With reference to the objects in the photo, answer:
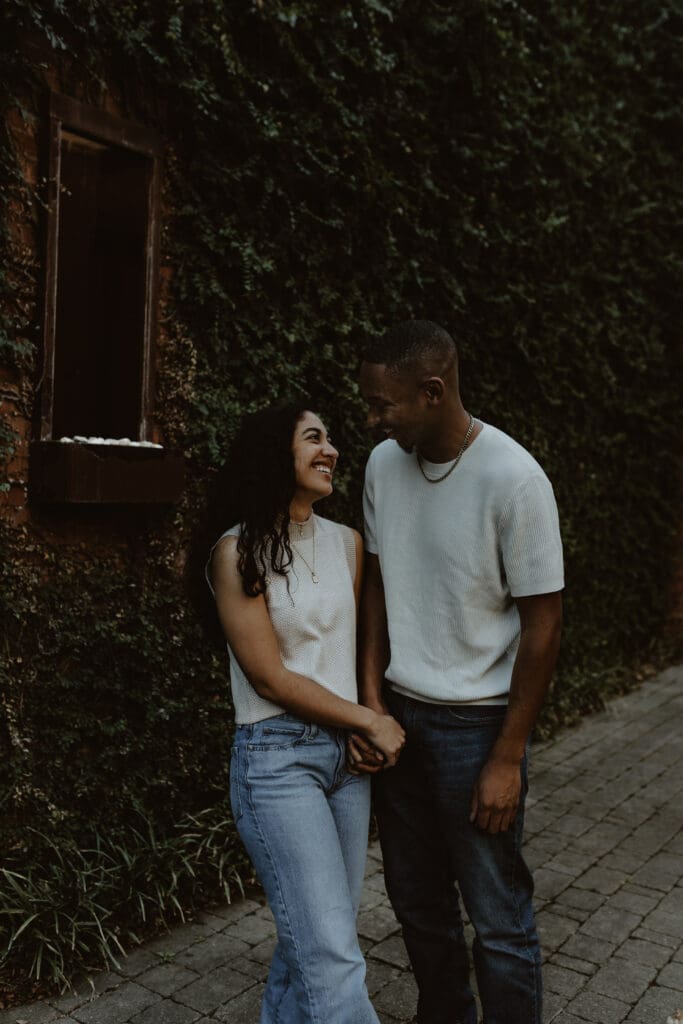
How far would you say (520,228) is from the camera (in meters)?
6.12

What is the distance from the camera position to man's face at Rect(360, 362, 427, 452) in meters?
2.36

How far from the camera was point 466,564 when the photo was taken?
237 cm

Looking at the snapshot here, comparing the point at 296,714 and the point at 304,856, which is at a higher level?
the point at 296,714

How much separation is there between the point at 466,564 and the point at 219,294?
229 cm

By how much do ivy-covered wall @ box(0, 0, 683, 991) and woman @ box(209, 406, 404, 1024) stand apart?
4.93 ft

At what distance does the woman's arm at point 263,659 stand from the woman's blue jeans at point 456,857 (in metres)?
0.23

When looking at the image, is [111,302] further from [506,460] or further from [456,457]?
[506,460]

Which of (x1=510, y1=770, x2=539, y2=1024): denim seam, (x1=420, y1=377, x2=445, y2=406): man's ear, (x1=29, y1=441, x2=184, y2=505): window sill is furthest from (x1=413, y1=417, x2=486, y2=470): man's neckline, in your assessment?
(x1=29, y1=441, x2=184, y2=505): window sill

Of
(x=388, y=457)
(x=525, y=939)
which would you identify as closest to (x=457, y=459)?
(x=388, y=457)

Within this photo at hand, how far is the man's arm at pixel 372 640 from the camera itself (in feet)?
8.25

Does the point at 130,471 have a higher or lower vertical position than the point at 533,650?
higher

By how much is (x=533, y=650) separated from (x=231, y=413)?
93.8 inches

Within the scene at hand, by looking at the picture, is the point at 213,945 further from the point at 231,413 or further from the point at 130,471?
the point at 231,413

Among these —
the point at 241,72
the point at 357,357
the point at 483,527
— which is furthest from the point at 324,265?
the point at 483,527
